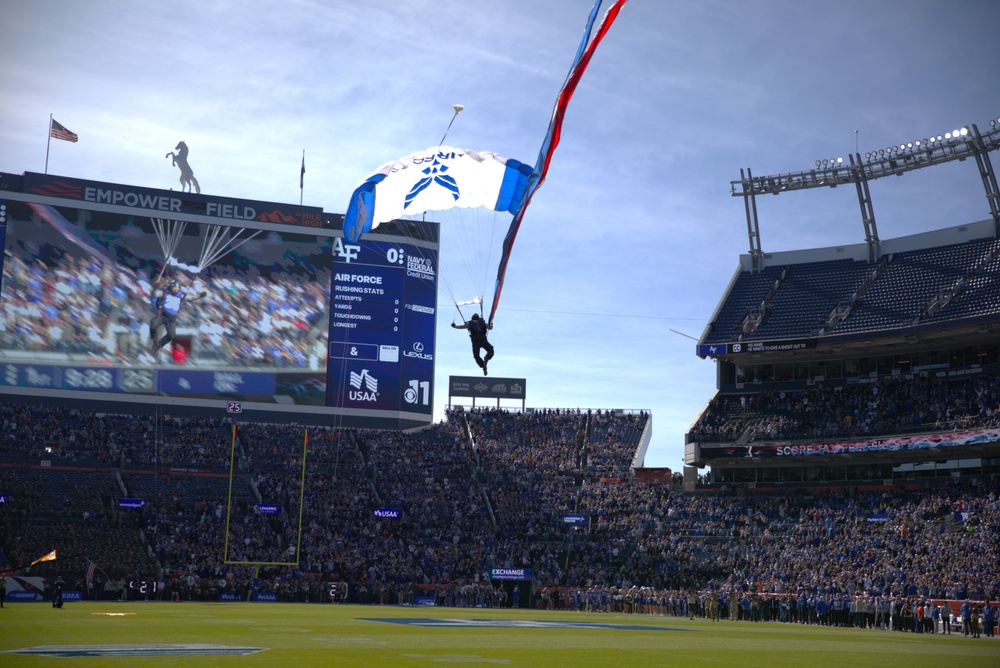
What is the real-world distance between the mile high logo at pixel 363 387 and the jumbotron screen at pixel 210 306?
0.26ft

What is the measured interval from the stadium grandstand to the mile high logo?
250 millimetres

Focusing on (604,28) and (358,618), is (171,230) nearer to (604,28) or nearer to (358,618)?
(358,618)

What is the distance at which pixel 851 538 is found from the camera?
41469 millimetres

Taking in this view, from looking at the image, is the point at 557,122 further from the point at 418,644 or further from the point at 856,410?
the point at 856,410

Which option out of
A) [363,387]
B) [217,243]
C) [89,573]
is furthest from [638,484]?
[89,573]

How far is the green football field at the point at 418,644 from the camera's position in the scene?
14922mm

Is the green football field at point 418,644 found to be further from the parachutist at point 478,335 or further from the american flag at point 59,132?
the american flag at point 59,132

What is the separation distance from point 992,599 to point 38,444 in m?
42.9

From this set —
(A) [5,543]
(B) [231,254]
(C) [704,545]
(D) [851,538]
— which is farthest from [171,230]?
(D) [851,538]

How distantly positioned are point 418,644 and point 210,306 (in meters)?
39.2

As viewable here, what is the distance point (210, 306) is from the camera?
179ft

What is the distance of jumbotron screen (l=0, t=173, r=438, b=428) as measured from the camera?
172ft

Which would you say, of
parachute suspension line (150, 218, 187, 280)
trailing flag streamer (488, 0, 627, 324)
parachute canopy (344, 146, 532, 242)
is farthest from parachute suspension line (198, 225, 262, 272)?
trailing flag streamer (488, 0, 627, 324)

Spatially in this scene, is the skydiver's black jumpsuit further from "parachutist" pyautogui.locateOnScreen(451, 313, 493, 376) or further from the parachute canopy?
the parachute canopy
